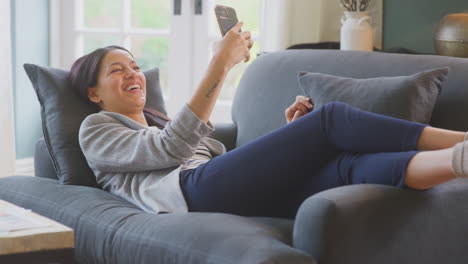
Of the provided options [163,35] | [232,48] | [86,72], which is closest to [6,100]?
[163,35]

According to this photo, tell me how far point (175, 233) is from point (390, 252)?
519 millimetres

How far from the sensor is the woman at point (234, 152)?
1.67 metres

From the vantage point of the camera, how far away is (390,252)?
1.61 m

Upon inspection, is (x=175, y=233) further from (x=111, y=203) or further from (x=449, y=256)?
(x=449, y=256)

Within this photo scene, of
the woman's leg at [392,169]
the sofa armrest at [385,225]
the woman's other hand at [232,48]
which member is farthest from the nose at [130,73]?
the sofa armrest at [385,225]

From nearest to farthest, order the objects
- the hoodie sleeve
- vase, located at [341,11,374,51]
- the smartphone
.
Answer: the hoodie sleeve → the smartphone → vase, located at [341,11,374,51]

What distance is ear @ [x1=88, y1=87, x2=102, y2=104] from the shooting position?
231 centimetres

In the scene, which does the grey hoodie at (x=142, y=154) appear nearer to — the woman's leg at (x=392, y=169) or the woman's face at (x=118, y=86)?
the woman's face at (x=118, y=86)

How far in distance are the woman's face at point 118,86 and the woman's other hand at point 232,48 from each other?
13.8 inches

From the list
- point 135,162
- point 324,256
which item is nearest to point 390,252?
point 324,256

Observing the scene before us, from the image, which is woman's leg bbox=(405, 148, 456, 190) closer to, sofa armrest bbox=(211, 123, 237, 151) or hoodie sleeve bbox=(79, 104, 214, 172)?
hoodie sleeve bbox=(79, 104, 214, 172)

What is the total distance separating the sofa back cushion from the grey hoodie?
539 millimetres

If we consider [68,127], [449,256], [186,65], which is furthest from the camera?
[186,65]

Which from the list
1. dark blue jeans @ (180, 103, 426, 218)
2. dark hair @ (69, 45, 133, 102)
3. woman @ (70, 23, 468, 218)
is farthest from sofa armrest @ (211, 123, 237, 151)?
dark blue jeans @ (180, 103, 426, 218)
